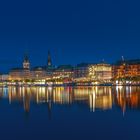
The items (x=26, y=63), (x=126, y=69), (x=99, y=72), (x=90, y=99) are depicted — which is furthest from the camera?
(x=26, y=63)

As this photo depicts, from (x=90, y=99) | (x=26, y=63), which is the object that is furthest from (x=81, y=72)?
(x=90, y=99)

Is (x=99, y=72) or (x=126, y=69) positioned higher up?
(x=126, y=69)

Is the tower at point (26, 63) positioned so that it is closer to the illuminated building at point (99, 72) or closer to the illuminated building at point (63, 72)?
the illuminated building at point (63, 72)

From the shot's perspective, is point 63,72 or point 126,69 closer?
point 126,69

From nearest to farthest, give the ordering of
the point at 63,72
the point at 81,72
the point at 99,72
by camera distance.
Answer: the point at 99,72 < the point at 81,72 < the point at 63,72

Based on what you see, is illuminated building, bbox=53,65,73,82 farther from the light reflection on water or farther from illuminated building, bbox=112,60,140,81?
the light reflection on water

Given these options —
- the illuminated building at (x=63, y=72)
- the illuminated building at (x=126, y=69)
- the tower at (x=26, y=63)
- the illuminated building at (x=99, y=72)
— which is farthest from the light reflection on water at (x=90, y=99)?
the tower at (x=26, y=63)

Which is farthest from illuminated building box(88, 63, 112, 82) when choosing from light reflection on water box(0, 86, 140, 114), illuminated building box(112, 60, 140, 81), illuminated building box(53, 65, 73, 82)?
light reflection on water box(0, 86, 140, 114)

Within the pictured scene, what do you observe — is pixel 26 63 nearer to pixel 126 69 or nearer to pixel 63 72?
pixel 63 72

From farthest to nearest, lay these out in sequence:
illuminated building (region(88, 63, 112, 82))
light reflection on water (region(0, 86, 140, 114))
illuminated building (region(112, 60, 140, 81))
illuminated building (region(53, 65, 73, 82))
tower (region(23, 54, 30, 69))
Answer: tower (region(23, 54, 30, 69)), illuminated building (region(53, 65, 73, 82)), illuminated building (region(88, 63, 112, 82)), illuminated building (region(112, 60, 140, 81)), light reflection on water (region(0, 86, 140, 114))

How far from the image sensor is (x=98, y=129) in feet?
60.2

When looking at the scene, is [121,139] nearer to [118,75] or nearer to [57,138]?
[57,138]

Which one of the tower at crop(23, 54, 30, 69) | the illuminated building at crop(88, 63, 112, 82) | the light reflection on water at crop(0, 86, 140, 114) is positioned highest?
the tower at crop(23, 54, 30, 69)

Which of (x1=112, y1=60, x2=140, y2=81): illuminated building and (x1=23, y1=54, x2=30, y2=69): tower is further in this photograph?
(x1=23, y1=54, x2=30, y2=69): tower
